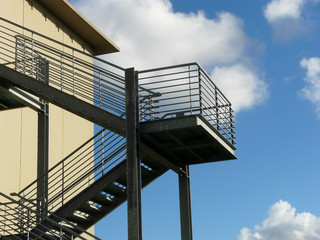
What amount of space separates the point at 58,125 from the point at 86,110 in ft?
30.7

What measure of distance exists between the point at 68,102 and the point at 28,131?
7.35 meters

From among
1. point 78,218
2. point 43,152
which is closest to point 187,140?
point 78,218

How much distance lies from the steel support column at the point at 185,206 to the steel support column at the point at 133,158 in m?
3.22

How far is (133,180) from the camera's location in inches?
523

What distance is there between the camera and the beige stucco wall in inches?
771

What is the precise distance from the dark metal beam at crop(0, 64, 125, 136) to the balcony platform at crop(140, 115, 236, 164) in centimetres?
67

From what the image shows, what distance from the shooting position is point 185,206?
16.3 metres

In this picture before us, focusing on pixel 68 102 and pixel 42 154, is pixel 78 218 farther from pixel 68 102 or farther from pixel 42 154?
pixel 68 102

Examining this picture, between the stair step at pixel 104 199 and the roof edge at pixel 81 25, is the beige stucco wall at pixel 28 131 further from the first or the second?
the stair step at pixel 104 199

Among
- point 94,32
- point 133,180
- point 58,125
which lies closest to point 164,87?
point 133,180

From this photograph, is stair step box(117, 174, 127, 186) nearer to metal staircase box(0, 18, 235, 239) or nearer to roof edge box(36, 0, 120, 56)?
metal staircase box(0, 18, 235, 239)

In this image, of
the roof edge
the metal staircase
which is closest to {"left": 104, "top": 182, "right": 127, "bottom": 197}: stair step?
the metal staircase

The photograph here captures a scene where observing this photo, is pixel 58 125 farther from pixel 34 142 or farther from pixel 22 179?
pixel 22 179

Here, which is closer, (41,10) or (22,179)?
(22,179)
